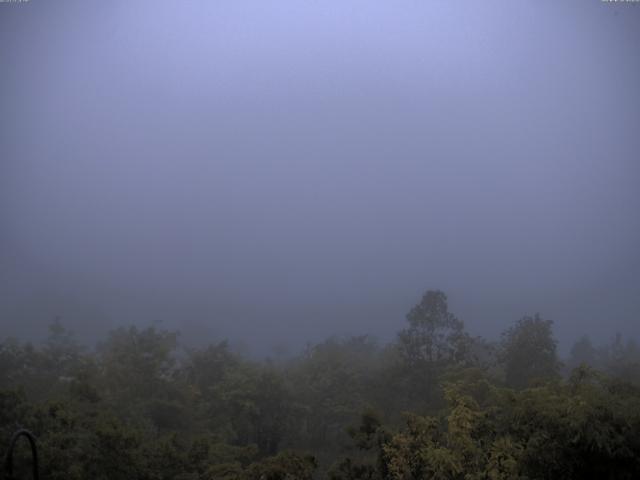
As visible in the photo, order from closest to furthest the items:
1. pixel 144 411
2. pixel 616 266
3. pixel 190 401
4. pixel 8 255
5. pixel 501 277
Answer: pixel 144 411
pixel 190 401
pixel 8 255
pixel 501 277
pixel 616 266

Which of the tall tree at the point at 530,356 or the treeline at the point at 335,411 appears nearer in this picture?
the treeline at the point at 335,411

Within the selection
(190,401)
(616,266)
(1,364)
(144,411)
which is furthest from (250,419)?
(616,266)

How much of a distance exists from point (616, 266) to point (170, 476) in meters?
246

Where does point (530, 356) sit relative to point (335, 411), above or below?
above

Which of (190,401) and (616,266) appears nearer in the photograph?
(190,401)

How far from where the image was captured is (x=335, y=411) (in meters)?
27.4

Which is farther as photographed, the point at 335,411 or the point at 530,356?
the point at 335,411

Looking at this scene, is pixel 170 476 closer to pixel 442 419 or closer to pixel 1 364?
pixel 442 419

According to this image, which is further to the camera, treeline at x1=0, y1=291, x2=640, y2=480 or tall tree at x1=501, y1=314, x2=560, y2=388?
tall tree at x1=501, y1=314, x2=560, y2=388

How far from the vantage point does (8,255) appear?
13388 centimetres

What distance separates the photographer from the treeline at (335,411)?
34.0 feet

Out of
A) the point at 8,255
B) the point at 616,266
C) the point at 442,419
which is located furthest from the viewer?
the point at 616,266

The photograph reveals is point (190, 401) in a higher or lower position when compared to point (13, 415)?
lower

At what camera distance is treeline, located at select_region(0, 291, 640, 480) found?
1035cm
